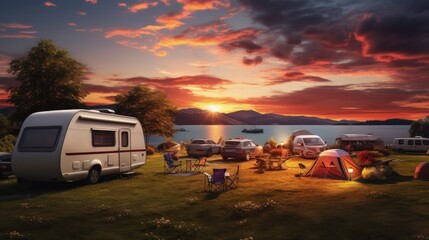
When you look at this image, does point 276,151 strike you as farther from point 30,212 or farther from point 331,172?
point 30,212

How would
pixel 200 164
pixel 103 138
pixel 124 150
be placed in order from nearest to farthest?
pixel 103 138
pixel 124 150
pixel 200 164

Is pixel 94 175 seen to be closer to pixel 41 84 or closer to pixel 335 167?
pixel 335 167

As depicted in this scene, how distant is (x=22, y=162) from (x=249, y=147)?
1690 centimetres

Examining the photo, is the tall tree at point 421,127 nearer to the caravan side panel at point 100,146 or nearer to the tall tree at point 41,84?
the tall tree at point 41,84

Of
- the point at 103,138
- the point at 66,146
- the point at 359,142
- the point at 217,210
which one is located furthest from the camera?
the point at 359,142

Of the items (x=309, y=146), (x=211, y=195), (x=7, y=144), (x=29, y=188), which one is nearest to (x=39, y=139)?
(x=29, y=188)

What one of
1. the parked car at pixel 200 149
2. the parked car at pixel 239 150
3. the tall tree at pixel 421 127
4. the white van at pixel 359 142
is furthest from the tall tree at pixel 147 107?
the tall tree at pixel 421 127

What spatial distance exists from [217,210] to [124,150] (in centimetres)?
875

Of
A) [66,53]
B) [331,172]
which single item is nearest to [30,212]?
[331,172]

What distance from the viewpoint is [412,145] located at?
37.5 m

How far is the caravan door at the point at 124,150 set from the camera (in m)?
19.3

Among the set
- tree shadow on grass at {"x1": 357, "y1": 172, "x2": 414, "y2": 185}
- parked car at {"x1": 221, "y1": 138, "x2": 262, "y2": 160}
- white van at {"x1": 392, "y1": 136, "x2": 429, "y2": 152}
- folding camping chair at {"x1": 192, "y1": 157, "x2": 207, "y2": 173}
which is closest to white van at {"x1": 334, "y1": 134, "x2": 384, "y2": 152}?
white van at {"x1": 392, "y1": 136, "x2": 429, "y2": 152}

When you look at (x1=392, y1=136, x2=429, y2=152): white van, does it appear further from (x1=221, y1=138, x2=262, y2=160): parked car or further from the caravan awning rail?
the caravan awning rail

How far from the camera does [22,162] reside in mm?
15820
